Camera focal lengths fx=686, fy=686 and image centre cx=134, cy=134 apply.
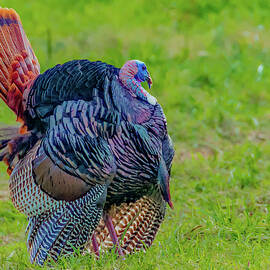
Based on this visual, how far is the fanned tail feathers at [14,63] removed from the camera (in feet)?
14.5

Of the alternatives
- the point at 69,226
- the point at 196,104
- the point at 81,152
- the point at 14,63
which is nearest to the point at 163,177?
the point at 81,152

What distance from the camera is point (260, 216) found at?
16.1ft

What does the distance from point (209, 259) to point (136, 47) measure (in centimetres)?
421

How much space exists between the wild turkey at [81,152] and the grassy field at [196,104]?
24cm

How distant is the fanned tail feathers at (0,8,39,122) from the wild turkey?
0.01 metres

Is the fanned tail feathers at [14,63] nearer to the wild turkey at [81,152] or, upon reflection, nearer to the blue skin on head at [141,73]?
the wild turkey at [81,152]

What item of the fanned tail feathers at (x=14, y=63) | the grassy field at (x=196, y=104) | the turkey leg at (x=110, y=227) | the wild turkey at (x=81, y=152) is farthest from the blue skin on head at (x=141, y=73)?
the grassy field at (x=196, y=104)

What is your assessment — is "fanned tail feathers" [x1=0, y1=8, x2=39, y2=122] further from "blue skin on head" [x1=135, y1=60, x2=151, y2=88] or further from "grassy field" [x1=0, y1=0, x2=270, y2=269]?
"grassy field" [x1=0, y1=0, x2=270, y2=269]

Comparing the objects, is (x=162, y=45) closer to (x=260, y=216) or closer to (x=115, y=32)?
(x=115, y=32)

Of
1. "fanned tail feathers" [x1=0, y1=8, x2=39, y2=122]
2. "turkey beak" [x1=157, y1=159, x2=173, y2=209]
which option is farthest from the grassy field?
"fanned tail feathers" [x1=0, y1=8, x2=39, y2=122]

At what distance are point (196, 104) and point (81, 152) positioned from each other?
122 inches

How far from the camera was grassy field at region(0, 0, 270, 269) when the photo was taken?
4.36 meters

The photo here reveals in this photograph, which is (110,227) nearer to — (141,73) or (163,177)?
(163,177)

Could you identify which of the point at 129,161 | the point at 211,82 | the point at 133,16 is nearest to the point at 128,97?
the point at 129,161
